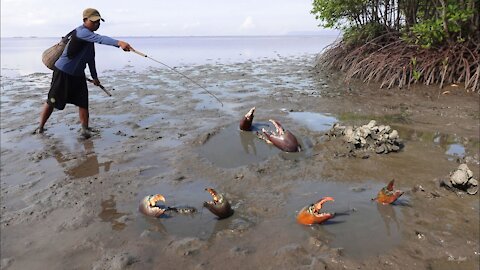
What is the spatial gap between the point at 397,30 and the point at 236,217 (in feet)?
39.0

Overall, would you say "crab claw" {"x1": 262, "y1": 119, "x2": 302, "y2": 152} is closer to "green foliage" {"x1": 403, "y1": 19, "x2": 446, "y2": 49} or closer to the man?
the man

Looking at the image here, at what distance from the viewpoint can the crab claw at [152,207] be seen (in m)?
3.72

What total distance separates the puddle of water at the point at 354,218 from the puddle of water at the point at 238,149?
3.48ft

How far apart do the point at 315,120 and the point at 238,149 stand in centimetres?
239

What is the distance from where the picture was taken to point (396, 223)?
139 inches

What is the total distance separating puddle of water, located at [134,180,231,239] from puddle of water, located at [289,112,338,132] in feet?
10.7

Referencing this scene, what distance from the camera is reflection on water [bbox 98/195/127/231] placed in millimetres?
3661

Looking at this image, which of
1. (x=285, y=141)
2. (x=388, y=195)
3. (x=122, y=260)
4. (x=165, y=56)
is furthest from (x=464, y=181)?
(x=165, y=56)

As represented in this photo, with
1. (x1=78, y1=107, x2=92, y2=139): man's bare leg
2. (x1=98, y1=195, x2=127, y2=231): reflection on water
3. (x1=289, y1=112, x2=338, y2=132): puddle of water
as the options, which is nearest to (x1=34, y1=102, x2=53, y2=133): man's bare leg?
(x1=78, y1=107, x2=92, y2=139): man's bare leg

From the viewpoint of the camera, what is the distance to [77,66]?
626cm

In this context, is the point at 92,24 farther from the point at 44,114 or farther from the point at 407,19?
the point at 407,19

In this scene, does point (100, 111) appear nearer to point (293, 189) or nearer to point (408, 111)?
point (293, 189)

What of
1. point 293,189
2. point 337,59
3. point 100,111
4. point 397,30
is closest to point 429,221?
point 293,189

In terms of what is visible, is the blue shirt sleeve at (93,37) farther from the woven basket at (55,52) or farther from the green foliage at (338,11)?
the green foliage at (338,11)
